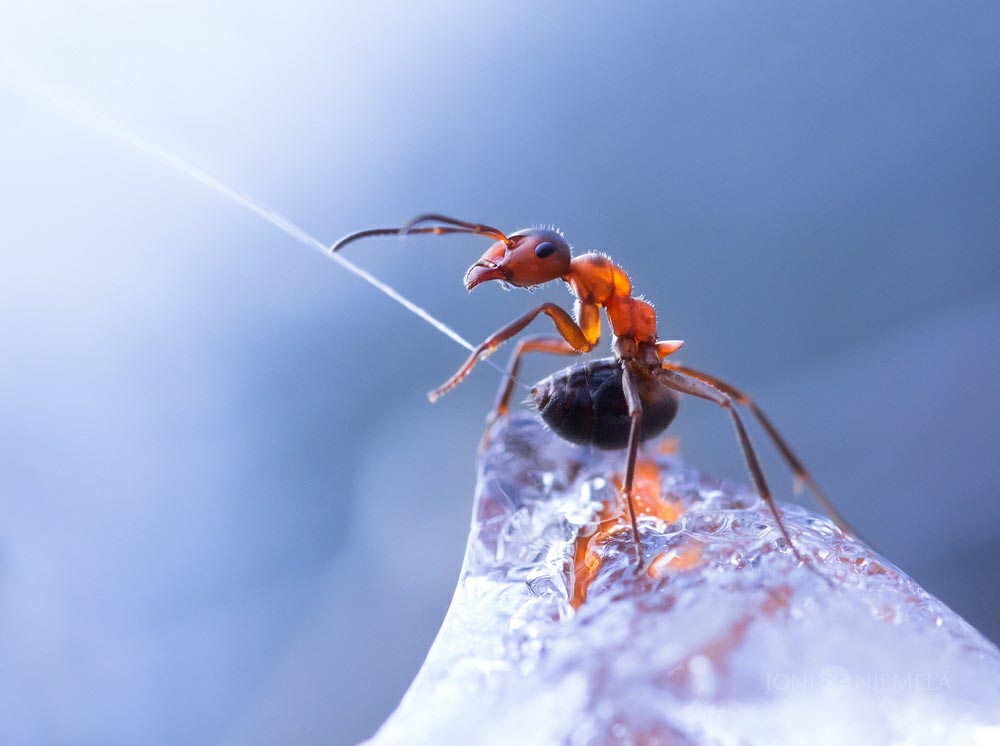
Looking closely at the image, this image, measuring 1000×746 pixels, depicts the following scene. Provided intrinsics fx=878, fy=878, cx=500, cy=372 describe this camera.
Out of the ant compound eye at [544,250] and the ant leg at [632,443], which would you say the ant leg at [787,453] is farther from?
the ant compound eye at [544,250]

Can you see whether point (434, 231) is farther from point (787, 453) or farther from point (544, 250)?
point (787, 453)

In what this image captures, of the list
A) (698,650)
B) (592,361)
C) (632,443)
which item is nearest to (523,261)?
(592,361)

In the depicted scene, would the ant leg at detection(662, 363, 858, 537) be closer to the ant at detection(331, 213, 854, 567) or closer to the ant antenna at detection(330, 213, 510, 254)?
the ant at detection(331, 213, 854, 567)

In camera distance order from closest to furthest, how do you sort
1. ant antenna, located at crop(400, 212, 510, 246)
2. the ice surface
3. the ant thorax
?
the ice surface, ant antenna, located at crop(400, 212, 510, 246), the ant thorax

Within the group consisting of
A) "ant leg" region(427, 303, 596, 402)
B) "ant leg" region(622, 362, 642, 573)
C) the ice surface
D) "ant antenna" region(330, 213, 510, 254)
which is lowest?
the ice surface

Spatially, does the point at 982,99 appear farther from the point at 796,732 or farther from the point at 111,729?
the point at 111,729

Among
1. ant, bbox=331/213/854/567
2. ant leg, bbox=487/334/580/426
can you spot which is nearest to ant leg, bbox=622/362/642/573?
ant, bbox=331/213/854/567
